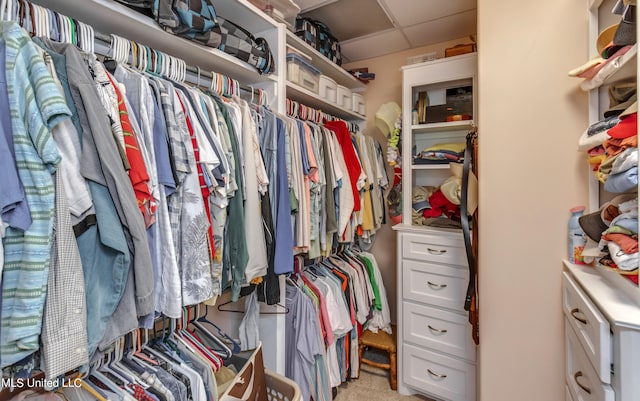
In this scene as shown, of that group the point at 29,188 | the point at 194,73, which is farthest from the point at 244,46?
the point at 29,188

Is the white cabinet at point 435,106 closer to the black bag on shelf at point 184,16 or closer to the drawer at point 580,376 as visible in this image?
the drawer at point 580,376

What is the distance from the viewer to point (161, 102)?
0.91m

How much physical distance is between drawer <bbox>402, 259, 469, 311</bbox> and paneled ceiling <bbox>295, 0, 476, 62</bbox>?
1564 millimetres

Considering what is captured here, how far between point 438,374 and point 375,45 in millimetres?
2334

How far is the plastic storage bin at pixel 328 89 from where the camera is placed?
74.3 inches

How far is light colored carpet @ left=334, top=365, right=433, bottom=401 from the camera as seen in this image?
74.1 inches

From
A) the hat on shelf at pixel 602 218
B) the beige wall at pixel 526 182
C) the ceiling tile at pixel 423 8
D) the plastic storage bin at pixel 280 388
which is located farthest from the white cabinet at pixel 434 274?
the plastic storage bin at pixel 280 388

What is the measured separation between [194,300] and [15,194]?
0.51m

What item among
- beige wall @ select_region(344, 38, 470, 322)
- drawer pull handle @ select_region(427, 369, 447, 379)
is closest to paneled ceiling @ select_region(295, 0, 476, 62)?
beige wall @ select_region(344, 38, 470, 322)

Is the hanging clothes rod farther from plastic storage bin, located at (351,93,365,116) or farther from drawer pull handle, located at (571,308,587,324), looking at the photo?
drawer pull handle, located at (571,308,587,324)

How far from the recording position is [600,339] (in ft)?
2.48

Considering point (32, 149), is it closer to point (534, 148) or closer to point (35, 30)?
point (35, 30)

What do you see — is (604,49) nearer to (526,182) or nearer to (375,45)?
(526,182)

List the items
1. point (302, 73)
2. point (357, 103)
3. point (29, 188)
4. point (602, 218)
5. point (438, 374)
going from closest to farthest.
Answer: point (29, 188)
point (602, 218)
point (302, 73)
point (438, 374)
point (357, 103)
